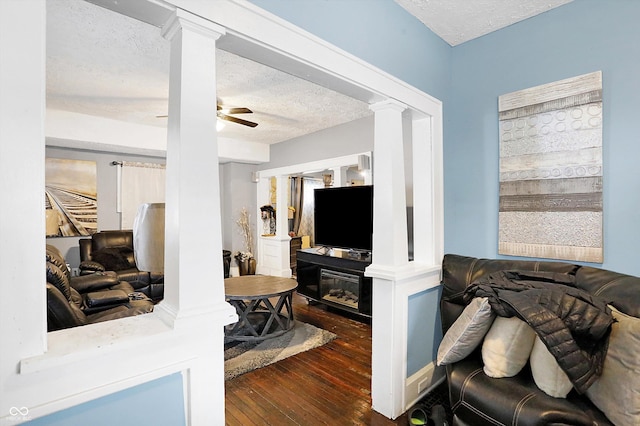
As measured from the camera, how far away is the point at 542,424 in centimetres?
124

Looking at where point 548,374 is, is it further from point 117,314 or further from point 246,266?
point 246,266

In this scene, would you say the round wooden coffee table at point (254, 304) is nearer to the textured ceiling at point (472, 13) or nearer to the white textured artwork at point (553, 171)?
the white textured artwork at point (553, 171)

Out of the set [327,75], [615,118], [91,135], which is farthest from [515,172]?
[91,135]

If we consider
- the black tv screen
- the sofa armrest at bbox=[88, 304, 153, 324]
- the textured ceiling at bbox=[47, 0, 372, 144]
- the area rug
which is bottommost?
the area rug

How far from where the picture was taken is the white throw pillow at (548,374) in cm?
134

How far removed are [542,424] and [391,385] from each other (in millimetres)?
907

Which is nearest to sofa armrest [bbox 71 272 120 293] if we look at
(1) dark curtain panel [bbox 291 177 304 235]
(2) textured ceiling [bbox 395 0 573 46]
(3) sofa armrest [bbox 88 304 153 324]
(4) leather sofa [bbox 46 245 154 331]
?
(4) leather sofa [bbox 46 245 154 331]

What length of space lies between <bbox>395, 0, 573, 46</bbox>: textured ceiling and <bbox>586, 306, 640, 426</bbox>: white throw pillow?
196 cm

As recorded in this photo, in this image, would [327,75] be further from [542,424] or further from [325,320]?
[325,320]

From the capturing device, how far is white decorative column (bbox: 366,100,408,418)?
200cm

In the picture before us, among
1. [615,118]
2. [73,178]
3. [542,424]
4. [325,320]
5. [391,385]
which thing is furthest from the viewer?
[73,178]

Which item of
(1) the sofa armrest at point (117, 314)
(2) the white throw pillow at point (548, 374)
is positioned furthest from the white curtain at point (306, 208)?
(2) the white throw pillow at point (548, 374)

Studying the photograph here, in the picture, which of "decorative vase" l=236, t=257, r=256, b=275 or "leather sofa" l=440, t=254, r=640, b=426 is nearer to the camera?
"leather sofa" l=440, t=254, r=640, b=426

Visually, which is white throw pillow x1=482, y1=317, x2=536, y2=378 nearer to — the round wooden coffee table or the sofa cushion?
the round wooden coffee table
